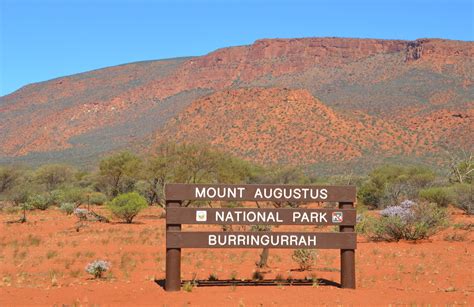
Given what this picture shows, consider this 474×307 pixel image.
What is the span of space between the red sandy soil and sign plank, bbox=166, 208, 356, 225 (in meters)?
1.21

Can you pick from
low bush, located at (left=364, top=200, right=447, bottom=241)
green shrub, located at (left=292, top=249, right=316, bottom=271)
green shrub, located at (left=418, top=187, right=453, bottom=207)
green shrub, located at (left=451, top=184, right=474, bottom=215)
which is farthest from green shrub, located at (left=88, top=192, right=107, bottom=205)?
green shrub, located at (left=292, top=249, right=316, bottom=271)

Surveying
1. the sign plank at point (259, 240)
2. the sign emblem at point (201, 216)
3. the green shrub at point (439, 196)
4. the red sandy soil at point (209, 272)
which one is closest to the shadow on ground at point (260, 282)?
the red sandy soil at point (209, 272)

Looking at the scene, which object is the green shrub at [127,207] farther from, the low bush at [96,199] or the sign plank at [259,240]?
the sign plank at [259,240]

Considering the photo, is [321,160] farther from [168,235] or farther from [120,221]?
[168,235]

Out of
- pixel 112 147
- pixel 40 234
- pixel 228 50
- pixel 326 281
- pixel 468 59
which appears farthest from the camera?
pixel 228 50

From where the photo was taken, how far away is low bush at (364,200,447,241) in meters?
21.3

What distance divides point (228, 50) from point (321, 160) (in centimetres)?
8455

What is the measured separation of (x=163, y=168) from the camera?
134 feet

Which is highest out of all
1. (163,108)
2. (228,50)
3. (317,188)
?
(228,50)

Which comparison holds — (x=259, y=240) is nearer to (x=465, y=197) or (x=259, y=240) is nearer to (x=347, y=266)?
(x=347, y=266)

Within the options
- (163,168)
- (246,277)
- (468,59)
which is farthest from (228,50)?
(246,277)

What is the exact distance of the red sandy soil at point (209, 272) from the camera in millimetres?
10328

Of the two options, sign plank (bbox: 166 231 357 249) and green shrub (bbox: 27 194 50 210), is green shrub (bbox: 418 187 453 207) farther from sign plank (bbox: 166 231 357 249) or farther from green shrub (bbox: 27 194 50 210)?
sign plank (bbox: 166 231 357 249)

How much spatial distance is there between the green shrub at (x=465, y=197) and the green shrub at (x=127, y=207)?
17.5 meters
